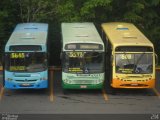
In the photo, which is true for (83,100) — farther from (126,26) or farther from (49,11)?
(49,11)

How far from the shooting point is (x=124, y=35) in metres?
29.9

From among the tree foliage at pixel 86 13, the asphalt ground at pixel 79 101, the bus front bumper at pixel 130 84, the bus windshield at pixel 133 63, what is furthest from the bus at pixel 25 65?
the tree foliage at pixel 86 13

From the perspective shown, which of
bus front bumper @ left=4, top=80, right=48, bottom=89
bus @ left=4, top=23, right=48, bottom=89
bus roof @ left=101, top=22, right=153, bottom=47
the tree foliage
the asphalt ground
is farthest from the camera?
the tree foliage

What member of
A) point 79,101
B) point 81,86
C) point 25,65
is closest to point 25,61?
point 25,65

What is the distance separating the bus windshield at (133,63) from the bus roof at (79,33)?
1.32m

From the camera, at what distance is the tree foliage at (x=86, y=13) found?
35750 mm

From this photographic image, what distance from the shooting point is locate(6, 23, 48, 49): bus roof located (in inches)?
1109

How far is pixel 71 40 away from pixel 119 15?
368 inches

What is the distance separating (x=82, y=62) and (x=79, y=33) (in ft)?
8.02

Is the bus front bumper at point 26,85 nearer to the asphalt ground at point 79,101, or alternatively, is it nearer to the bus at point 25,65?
the bus at point 25,65

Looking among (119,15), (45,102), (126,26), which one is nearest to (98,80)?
(45,102)

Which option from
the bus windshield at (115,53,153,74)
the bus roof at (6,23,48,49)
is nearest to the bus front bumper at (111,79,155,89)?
the bus windshield at (115,53,153,74)

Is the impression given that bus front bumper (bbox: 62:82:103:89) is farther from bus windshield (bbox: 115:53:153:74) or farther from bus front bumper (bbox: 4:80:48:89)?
bus windshield (bbox: 115:53:153:74)

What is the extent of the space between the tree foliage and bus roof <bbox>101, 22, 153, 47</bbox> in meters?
2.07
